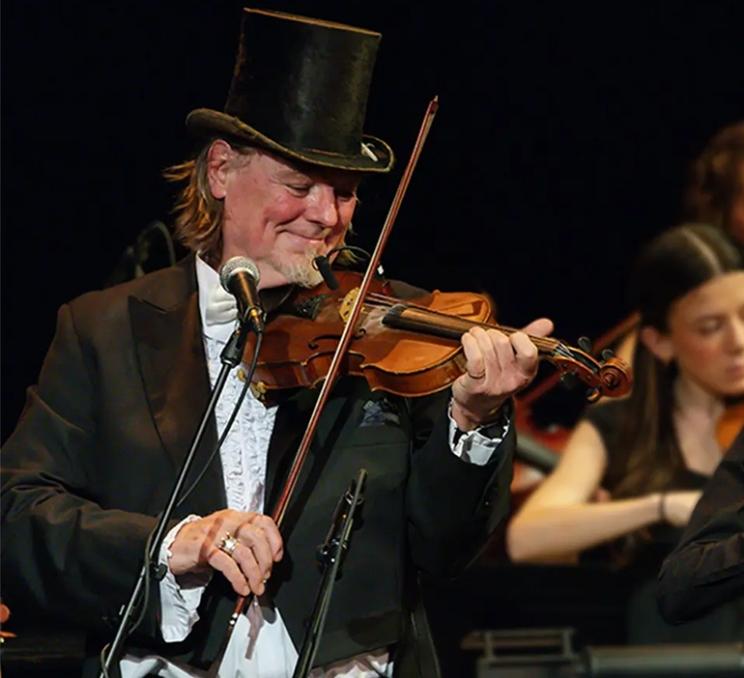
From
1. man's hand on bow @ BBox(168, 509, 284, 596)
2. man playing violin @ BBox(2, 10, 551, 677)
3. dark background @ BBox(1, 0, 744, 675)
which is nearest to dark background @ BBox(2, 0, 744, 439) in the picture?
dark background @ BBox(1, 0, 744, 675)

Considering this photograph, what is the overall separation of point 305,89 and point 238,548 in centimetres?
85

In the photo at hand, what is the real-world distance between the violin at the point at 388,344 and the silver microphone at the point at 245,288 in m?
0.22

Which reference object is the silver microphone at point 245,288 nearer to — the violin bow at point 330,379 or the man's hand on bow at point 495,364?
the violin bow at point 330,379

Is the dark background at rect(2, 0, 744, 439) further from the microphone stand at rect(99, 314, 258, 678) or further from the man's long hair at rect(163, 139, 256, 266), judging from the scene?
the microphone stand at rect(99, 314, 258, 678)

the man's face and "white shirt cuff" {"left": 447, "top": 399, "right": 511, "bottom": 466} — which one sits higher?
the man's face

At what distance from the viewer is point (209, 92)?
447cm

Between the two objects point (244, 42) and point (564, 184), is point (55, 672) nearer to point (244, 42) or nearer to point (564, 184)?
point (244, 42)

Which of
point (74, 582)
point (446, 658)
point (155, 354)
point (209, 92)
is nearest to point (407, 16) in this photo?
point (209, 92)

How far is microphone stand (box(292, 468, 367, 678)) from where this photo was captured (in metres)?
2.73

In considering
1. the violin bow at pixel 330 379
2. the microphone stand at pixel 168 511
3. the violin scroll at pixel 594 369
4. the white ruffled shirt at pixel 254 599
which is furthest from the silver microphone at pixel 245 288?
the violin scroll at pixel 594 369

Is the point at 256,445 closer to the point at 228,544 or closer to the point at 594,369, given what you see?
the point at 228,544

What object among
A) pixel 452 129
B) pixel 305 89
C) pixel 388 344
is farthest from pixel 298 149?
pixel 452 129

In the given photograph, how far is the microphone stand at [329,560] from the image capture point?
2730 millimetres

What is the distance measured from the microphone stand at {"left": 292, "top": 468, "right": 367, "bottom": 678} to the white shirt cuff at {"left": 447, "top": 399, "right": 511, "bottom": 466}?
0.17 metres
